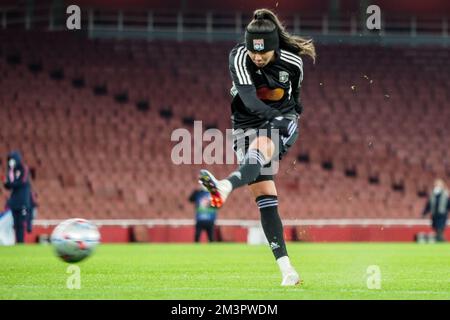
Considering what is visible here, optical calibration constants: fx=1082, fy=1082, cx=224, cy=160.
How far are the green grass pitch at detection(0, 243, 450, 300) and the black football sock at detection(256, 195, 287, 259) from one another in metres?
0.33

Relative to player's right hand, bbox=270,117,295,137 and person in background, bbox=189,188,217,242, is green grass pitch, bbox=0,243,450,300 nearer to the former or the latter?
player's right hand, bbox=270,117,295,137

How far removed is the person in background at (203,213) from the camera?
75.5 ft

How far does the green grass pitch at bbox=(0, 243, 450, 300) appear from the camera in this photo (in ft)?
26.8

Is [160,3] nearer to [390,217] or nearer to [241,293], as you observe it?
[390,217]

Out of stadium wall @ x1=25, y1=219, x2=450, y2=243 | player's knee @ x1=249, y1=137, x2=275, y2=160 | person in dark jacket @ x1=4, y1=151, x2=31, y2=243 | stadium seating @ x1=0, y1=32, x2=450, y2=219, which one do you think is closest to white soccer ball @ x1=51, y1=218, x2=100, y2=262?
player's knee @ x1=249, y1=137, x2=275, y2=160

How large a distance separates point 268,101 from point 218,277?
2.35 meters

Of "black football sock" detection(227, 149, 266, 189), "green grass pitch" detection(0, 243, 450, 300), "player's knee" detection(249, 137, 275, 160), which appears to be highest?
"player's knee" detection(249, 137, 275, 160)

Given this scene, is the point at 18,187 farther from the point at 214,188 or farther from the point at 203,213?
the point at 214,188

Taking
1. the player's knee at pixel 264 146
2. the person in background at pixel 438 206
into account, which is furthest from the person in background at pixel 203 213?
the player's knee at pixel 264 146

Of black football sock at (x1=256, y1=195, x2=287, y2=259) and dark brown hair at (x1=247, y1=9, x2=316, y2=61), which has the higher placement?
dark brown hair at (x1=247, y1=9, x2=316, y2=61)

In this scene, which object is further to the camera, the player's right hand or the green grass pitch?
the player's right hand

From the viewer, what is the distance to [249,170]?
815cm
